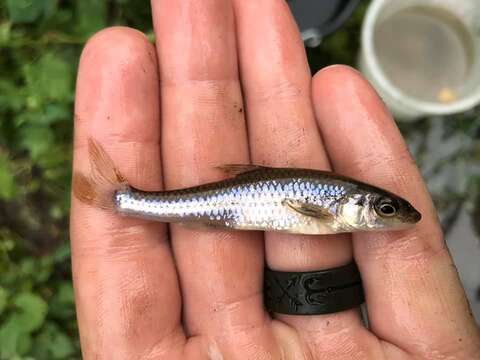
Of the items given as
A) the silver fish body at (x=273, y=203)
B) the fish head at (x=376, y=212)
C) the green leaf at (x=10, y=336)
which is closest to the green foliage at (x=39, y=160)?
the green leaf at (x=10, y=336)

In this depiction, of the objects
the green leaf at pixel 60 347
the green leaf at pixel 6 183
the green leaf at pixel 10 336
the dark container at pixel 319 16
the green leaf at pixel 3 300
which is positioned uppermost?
the dark container at pixel 319 16

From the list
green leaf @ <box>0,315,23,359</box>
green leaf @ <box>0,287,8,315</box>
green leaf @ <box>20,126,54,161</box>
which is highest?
green leaf @ <box>20,126,54,161</box>

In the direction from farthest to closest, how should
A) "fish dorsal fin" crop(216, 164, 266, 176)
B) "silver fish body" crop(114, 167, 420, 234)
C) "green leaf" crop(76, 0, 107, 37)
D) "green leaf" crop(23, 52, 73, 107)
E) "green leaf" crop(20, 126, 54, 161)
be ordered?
"green leaf" crop(76, 0, 107, 37)
"green leaf" crop(20, 126, 54, 161)
"green leaf" crop(23, 52, 73, 107)
"fish dorsal fin" crop(216, 164, 266, 176)
"silver fish body" crop(114, 167, 420, 234)

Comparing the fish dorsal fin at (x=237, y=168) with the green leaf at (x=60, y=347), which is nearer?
the fish dorsal fin at (x=237, y=168)

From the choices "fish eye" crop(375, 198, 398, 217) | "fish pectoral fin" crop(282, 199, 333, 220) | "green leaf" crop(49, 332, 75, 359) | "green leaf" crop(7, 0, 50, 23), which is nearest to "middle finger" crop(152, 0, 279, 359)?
"fish pectoral fin" crop(282, 199, 333, 220)

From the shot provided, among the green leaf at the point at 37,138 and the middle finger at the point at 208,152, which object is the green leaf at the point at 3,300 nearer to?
the green leaf at the point at 37,138

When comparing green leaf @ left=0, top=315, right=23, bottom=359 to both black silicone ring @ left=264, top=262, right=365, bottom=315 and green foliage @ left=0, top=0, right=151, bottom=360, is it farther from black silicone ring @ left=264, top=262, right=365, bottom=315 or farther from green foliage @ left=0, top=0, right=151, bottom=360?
black silicone ring @ left=264, top=262, right=365, bottom=315

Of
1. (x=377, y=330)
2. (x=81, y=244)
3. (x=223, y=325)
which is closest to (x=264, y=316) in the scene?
(x=223, y=325)

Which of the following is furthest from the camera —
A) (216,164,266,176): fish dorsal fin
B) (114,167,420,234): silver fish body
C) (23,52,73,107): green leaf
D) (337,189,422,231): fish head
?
(23,52,73,107): green leaf

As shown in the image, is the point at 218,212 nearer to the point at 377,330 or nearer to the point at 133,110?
the point at 133,110
